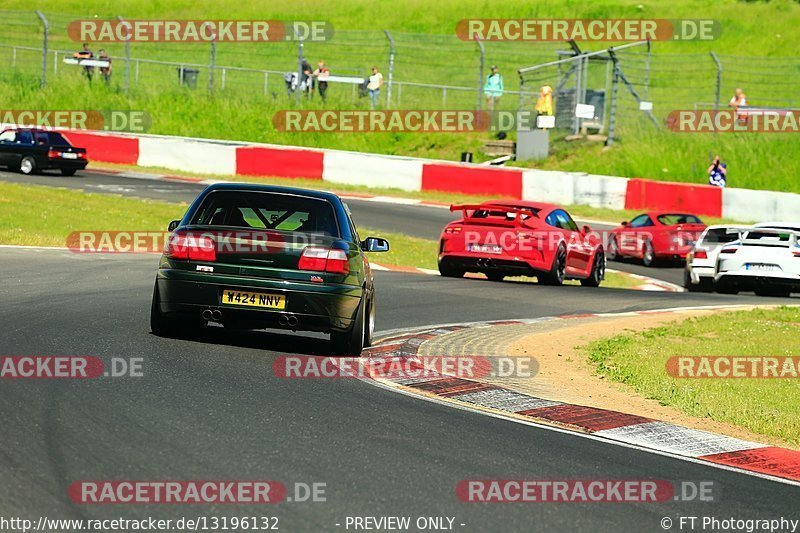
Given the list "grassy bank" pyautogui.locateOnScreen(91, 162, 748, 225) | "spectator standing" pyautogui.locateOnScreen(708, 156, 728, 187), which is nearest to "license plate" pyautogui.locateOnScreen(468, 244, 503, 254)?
"grassy bank" pyautogui.locateOnScreen(91, 162, 748, 225)

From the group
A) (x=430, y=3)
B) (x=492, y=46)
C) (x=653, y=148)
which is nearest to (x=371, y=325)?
(x=653, y=148)

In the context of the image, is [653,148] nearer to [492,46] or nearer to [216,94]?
[216,94]

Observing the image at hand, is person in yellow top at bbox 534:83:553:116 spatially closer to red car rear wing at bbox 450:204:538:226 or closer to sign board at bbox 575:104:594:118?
sign board at bbox 575:104:594:118

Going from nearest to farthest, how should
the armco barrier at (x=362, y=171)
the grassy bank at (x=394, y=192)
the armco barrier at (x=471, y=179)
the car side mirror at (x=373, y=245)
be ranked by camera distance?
1. the car side mirror at (x=373, y=245)
2. the grassy bank at (x=394, y=192)
3. the armco barrier at (x=471, y=179)
4. the armco barrier at (x=362, y=171)

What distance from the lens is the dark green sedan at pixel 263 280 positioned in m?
10.1

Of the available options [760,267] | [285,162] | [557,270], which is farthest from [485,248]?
[285,162]

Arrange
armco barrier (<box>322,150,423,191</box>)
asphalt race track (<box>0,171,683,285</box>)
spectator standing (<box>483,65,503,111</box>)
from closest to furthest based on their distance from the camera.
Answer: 1. asphalt race track (<box>0,171,683,285</box>)
2. armco barrier (<box>322,150,423,191</box>)
3. spectator standing (<box>483,65,503,111</box>)

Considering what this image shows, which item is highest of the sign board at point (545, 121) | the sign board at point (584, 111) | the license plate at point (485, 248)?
the sign board at point (584, 111)

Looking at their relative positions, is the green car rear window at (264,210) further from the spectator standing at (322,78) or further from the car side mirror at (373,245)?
the spectator standing at (322,78)

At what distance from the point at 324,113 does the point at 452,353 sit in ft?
90.2

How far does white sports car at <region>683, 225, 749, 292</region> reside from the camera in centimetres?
2172

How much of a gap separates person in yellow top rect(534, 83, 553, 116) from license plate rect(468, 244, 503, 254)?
16651 millimetres

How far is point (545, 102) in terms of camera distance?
35.8 meters

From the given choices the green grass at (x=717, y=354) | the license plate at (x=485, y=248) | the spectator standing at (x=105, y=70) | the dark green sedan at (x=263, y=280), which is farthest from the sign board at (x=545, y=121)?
the dark green sedan at (x=263, y=280)
